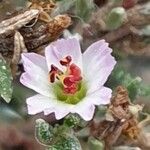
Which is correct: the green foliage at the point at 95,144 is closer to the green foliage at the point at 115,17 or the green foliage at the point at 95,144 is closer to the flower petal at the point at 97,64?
the flower petal at the point at 97,64

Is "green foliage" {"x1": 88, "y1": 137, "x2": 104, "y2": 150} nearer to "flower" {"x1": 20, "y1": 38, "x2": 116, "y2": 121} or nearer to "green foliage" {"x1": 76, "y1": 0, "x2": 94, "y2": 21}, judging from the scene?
"flower" {"x1": 20, "y1": 38, "x2": 116, "y2": 121}

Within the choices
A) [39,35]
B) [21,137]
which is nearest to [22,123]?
[21,137]

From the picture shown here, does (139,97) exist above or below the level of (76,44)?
below

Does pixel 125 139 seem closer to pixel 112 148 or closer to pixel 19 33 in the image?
pixel 112 148

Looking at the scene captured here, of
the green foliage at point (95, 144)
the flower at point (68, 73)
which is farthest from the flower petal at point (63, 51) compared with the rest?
the green foliage at point (95, 144)

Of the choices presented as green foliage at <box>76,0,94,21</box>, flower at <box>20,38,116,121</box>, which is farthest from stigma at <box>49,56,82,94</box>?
green foliage at <box>76,0,94,21</box>
